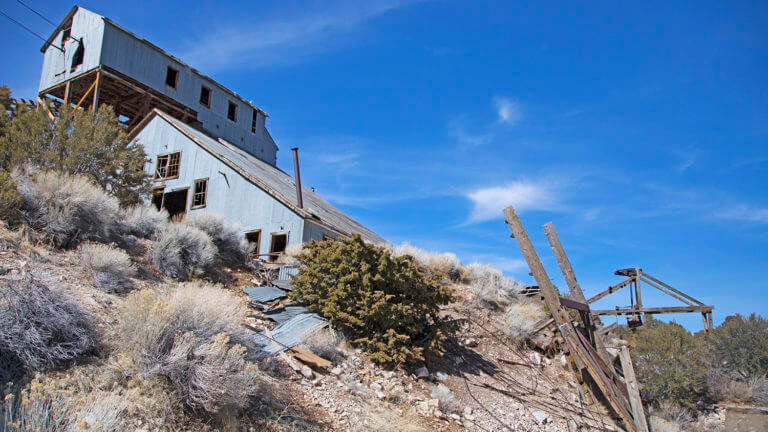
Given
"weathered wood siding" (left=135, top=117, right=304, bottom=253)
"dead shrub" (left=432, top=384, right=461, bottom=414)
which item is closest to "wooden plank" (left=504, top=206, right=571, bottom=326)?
"dead shrub" (left=432, top=384, right=461, bottom=414)

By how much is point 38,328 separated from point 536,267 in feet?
29.5

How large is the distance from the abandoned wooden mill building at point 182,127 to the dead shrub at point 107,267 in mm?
8399

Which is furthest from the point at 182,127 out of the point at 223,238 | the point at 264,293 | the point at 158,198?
the point at 264,293

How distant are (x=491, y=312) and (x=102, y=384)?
1162cm

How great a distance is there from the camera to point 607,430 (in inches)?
366

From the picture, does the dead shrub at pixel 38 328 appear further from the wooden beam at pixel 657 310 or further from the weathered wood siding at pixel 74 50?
the weathered wood siding at pixel 74 50

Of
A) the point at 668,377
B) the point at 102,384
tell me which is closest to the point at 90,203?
the point at 102,384

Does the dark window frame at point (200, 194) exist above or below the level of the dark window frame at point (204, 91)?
below

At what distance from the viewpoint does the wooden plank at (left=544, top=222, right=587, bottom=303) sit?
10281 mm

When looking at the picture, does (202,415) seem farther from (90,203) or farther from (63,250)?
(90,203)

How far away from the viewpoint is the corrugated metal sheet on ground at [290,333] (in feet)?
26.1

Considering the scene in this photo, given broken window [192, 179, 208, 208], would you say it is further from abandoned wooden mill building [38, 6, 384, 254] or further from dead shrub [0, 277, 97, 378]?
dead shrub [0, 277, 97, 378]

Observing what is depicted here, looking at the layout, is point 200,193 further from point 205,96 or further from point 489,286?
point 489,286

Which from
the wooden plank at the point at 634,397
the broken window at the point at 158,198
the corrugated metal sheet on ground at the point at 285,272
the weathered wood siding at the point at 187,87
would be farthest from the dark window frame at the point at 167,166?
the wooden plank at the point at 634,397
